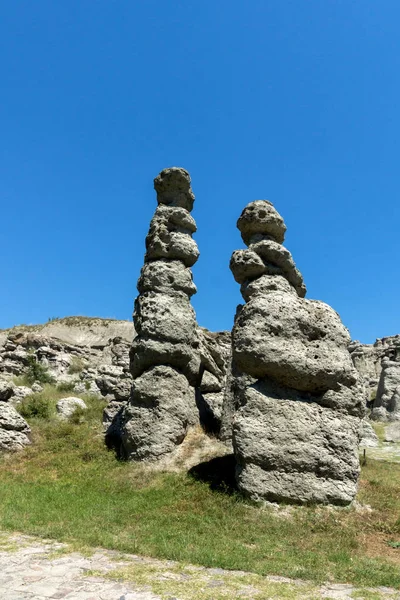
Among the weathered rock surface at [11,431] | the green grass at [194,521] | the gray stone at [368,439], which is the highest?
the gray stone at [368,439]

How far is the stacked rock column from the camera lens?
12219 mm

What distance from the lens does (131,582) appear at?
5160mm

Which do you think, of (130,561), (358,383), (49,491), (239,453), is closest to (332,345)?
(358,383)

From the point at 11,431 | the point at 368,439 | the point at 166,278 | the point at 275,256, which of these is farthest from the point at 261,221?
the point at 368,439

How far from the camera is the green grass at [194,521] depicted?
6309 millimetres

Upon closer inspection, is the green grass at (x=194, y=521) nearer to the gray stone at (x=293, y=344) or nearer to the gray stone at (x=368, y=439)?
the gray stone at (x=293, y=344)

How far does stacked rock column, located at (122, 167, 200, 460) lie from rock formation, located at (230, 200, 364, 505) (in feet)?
9.79

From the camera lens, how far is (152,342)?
42.9 ft

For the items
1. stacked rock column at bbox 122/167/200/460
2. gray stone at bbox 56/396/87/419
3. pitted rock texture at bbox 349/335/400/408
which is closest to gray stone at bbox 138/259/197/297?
stacked rock column at bbox 122/167/200/460

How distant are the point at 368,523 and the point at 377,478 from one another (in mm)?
3885

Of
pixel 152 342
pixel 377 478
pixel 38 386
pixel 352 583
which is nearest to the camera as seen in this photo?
pixel 352 583

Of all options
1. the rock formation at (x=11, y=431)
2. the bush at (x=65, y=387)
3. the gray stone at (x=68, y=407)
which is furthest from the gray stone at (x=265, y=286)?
the bush at (x=65, y=387)

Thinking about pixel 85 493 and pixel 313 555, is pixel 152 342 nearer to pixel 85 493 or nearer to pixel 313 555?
pixel 85 493

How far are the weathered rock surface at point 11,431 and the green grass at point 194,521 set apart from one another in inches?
27.3
